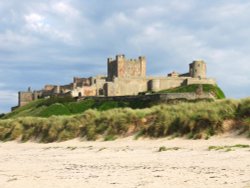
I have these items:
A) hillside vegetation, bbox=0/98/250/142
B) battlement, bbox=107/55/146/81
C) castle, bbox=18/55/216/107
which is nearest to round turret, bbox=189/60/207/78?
castle, bbox=18/55/216/107

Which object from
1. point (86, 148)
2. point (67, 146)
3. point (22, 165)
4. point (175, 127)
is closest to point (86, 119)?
point (67, 146)

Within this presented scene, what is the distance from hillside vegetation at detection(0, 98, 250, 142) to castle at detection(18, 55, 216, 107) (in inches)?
1543

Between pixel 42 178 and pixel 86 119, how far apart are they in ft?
30.0

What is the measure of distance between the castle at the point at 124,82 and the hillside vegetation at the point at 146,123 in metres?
39.2

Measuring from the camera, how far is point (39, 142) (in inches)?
760

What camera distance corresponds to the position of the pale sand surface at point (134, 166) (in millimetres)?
8172

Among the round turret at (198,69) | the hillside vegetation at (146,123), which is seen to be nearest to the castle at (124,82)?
the round turret at (198,69)

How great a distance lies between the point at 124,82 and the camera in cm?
6272

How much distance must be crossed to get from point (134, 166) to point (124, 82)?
52.5 meters

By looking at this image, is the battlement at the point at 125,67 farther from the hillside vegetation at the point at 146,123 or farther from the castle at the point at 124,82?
the hillside vegetation at the point at 146,123

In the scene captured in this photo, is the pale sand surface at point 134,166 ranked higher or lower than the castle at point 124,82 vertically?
lower

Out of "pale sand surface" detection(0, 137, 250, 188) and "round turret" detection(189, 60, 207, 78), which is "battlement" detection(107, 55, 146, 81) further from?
"pale sand surface" detection(0, 137, 250, 188)

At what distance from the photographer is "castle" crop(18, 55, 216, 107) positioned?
→ 61750 millimetres

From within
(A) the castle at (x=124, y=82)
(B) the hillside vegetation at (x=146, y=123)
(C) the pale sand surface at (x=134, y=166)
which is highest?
(A) the castle at (x=124, y=82)
